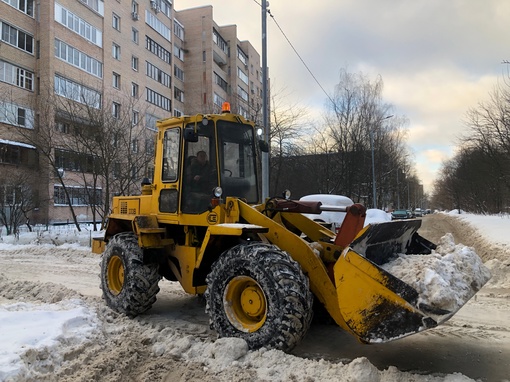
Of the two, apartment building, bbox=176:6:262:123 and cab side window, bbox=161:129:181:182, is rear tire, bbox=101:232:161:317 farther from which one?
apartment building, bbox=176:6:262:123

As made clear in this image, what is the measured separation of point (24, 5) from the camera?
30.8m

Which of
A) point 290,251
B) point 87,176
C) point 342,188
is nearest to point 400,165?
point 342,188

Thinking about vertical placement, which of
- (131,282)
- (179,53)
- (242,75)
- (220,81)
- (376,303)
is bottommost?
(131,282)

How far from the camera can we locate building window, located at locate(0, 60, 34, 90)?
95.3 feet

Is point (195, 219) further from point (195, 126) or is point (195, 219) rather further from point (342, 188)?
point (342, 188)

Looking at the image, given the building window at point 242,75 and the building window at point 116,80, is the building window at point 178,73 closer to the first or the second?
the building window at point 242,75

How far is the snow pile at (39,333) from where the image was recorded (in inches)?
158

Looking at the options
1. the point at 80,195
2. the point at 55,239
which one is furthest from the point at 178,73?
the point at 55,239

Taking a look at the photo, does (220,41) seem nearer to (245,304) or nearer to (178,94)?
(178,94)

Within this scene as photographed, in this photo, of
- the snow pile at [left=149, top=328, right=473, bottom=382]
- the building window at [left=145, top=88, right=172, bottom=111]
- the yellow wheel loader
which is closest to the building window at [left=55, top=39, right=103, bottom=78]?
the building window at [left=145, top=88, right=172, bottom=111]

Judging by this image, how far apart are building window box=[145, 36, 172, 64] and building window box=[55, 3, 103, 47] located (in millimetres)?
8879

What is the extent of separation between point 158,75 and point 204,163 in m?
43.9

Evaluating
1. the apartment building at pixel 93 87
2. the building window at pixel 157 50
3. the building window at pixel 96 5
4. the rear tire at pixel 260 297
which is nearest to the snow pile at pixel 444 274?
the rear tire at pixel 260 297

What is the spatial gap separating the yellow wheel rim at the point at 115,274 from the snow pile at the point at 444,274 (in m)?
4.03
